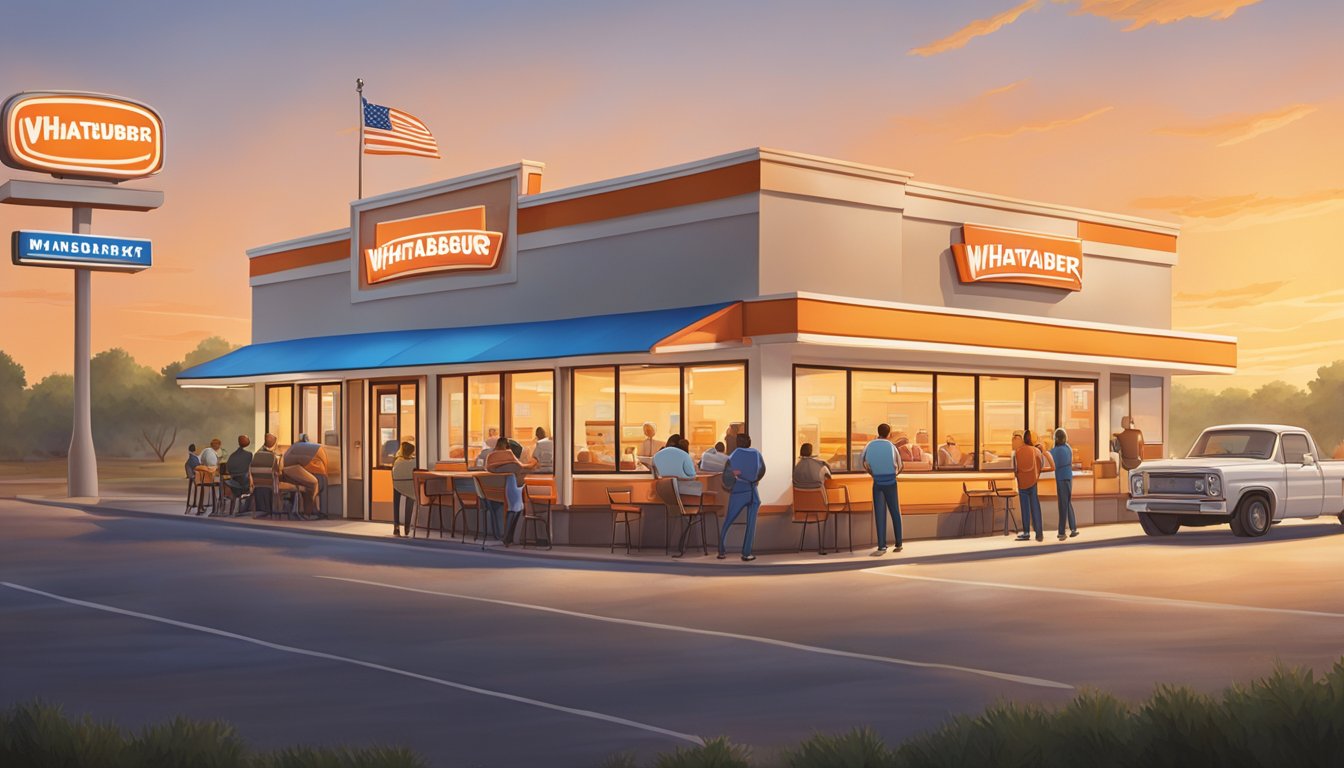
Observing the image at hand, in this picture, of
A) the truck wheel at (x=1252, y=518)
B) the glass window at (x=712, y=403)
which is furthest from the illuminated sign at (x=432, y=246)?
the truck wheel at (x=1252, y=518)

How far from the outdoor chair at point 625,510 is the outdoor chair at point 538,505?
42.2 inches

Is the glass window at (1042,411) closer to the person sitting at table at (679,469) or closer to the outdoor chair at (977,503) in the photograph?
the outdoor chair at (977,503)

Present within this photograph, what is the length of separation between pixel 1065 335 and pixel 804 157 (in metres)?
7.25

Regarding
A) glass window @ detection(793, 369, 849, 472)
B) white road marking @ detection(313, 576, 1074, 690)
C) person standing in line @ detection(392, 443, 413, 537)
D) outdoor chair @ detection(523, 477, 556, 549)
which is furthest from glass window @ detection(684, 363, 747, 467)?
white road marking @ detection(313, 576, 1074, 690)

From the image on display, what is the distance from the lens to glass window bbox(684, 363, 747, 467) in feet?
80.8

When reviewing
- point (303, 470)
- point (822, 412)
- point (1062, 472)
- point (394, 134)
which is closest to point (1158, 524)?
point (1062, 472)

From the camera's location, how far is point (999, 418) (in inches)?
1134

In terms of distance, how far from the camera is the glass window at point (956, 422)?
90.6ft

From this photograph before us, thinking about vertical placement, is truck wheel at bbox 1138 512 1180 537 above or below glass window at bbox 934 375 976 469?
below

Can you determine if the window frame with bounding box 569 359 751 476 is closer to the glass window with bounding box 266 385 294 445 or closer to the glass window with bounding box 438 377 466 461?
the glass window with bounding box 438 377 466 461

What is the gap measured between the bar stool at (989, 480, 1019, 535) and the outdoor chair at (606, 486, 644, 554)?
24.0ft

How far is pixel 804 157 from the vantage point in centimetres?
2514

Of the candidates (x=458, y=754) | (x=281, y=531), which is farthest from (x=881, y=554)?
(x=458, y=754)

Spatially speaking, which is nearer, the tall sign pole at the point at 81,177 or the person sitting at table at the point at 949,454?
the person sitting at table at the point at 949,454
